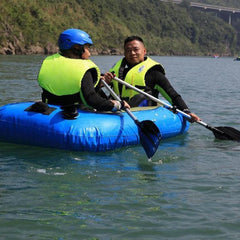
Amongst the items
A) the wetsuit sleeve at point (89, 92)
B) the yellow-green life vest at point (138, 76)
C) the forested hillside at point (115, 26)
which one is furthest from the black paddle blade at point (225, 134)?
the forested hillside at point (115, 26)

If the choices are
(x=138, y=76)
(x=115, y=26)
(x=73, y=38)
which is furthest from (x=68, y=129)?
(x=115, y=26)

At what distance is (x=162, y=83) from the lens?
8789mm

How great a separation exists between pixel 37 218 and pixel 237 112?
9393 mm

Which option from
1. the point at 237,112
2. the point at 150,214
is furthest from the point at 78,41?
the point at 237,112

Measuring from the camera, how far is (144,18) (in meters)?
133

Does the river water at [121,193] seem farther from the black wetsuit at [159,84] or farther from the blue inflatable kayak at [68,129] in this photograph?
the black wetsuit at [159,84]

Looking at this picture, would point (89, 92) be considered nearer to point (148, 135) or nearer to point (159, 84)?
point (148, 135)

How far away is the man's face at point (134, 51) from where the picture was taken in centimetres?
857

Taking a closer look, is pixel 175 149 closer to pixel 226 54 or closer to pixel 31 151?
pixel 31 151

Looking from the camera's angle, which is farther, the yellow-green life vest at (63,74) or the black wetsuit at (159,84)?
the black wetsuit at (159,84)

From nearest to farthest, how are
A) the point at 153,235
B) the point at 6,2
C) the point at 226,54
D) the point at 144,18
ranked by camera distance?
the point at 153,235 < the point at 6,2 < the point at 144,18 < the point at 226,54

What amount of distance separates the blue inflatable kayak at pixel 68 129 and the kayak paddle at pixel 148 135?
28 cm

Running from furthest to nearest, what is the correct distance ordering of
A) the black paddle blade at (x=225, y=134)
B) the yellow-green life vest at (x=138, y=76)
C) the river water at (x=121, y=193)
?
the black paddle blade at (x=225, y=134) < the yellow-green life vest at (x=138, y=76) < the river water at (x=121, y=193)

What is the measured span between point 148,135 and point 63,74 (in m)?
1.50
